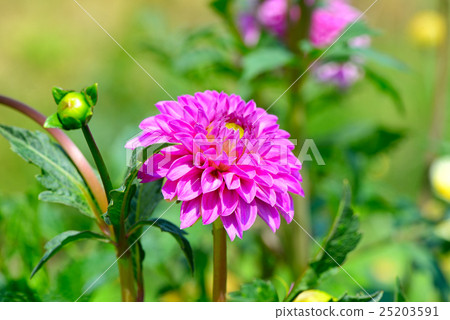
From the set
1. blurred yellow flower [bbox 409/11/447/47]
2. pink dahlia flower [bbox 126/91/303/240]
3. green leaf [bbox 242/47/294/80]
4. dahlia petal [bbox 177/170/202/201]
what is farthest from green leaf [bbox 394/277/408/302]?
blurred yellow flower [bbox 409/11/447/47]

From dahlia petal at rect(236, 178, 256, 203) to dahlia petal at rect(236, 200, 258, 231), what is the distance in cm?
1

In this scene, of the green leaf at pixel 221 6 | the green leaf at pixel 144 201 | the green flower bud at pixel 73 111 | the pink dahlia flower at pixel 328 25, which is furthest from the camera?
the pink dahlia flower at pixel 328 25

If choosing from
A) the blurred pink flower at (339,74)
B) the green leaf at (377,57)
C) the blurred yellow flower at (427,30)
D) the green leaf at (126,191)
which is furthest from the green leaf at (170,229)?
the blurred yellow flower at (427,30)

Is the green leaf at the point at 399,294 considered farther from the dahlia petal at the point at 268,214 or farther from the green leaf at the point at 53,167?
the green leaf at the point at 53,167

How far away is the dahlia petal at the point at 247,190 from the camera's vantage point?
513mm

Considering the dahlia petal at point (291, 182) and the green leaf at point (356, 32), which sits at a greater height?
the green leaf at point (356, 32)

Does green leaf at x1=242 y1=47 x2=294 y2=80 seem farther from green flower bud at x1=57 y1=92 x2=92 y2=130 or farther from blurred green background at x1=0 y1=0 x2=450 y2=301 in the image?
green flower bud at x1=57 y1=92 x2=92 y2=130

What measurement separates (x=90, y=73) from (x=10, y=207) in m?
1.51

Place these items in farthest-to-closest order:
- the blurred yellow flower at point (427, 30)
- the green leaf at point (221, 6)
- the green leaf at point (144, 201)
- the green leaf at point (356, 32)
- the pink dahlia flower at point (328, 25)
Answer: the blurred yellow flower at point (427, 30), the pink dahlia flower at point (328, 25), the green leaf at point (221, 6), the green leaf at point (356, 32), the green leaf at point (144, 201)

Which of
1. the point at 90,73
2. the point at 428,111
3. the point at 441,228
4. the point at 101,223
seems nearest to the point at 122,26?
the point at 90,73

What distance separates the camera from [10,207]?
0.89 meters

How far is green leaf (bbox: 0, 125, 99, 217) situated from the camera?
0.57 metres

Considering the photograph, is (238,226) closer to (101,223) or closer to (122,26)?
(101,223)

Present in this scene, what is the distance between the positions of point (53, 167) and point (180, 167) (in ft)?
0.56
